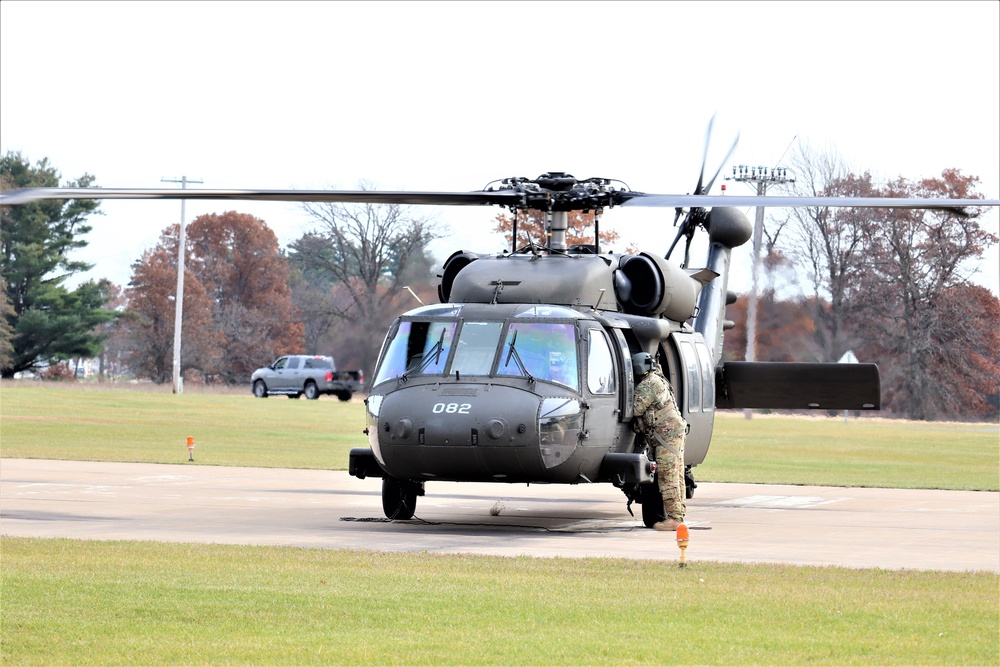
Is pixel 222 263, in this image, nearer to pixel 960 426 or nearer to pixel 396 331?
pixel 960 426

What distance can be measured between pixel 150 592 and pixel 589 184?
7201 millimetres

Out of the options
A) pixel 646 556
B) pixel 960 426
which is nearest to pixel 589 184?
pixel 646 556

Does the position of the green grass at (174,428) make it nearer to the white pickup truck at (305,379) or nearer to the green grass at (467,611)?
the white pickup truck at (305,379)

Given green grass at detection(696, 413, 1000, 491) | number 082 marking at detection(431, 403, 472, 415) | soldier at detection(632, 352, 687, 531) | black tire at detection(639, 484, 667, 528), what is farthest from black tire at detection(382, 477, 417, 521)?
green grass at detection(696, 413, 1000, 491)

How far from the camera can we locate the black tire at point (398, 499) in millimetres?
16391

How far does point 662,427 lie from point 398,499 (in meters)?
3.25

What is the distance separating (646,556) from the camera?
1320 centimetres

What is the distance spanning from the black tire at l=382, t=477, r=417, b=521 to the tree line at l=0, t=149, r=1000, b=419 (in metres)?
3.18

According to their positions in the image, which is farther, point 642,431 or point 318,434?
point 318,434

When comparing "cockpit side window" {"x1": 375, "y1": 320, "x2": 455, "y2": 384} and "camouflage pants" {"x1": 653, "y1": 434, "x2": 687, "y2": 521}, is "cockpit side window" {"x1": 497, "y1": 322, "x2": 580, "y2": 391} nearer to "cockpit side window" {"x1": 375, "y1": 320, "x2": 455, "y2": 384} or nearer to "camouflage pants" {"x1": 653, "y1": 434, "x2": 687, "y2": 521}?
"cockpit side window" {"x1": 375, "y1": 320, "x2": 455, "y2": 384}

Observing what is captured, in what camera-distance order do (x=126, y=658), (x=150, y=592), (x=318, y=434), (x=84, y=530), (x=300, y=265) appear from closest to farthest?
(x=126, y=658) < (x=150, y=592) < (x=84, y=530) < (x=318, y=434) < (x=300, y=265)

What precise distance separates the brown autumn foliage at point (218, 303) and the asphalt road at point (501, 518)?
167 ft

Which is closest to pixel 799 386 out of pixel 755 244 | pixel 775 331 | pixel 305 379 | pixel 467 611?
pixel 467 611

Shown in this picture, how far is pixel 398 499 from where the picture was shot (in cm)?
1650
